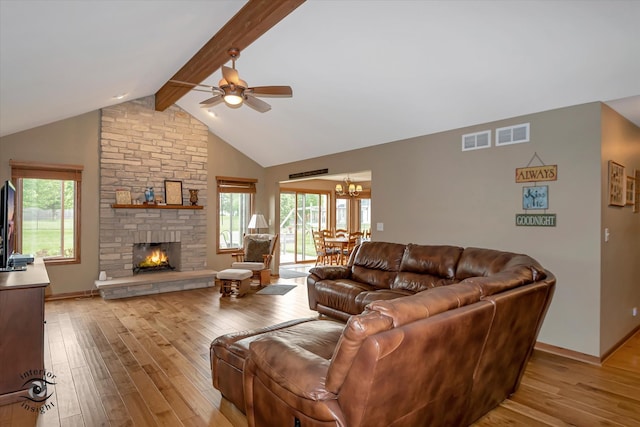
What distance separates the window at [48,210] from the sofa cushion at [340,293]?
441 centimetres

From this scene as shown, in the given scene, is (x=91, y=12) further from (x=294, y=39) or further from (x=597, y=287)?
(x=597, y=287)

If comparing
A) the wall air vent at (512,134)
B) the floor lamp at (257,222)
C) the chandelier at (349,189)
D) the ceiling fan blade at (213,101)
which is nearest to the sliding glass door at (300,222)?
the chandelier at (349,189)

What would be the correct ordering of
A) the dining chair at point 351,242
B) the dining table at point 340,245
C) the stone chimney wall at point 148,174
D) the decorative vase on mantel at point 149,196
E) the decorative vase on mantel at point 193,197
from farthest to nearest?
1. the dining chair at point 351,242
2. the dining table at point 340,245
3. the decorative vase on mantel at point 193,197
4. the decorative vase on mantel at point 149,196
5. the stone chimney wall at point 148,174

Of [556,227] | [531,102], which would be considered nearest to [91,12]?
[531,102]

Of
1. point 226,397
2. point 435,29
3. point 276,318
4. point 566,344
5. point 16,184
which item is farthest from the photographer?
point 16,184

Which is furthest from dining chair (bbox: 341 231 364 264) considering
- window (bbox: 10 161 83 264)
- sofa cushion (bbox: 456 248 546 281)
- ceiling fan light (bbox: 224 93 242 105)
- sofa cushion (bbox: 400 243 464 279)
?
window (bbox: 10 161 83 264)

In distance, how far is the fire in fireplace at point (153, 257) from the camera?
6.88 meters

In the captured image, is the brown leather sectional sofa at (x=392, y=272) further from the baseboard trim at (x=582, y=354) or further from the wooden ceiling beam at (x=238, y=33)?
the wooden ceiling beam at (x=238, y=33)

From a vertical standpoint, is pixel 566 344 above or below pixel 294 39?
below

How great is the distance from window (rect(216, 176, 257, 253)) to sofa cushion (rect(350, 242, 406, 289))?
3.79 m

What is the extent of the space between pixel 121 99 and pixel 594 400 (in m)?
7.30

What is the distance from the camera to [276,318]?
483 cm

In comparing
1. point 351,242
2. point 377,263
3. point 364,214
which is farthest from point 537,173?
point 364,214

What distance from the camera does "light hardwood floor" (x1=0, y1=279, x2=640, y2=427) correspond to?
2445 millimetres
